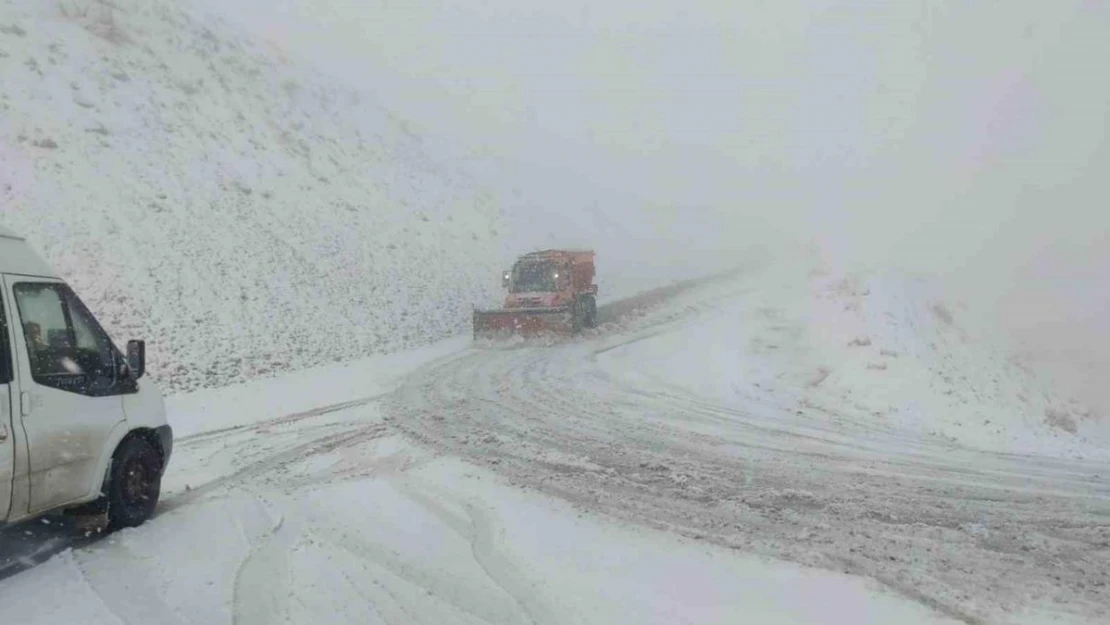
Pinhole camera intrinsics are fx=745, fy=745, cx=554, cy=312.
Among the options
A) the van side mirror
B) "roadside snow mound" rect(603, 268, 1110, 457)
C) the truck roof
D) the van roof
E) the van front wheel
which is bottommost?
"roadside snow mound" rect(603, 268, 1110, 457)

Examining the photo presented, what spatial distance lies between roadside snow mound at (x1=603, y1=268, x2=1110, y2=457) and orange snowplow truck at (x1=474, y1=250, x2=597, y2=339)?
244 cm

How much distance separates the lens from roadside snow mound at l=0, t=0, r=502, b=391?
15.4 meters

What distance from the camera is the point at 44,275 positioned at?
560 centimetres

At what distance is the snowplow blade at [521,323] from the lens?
19141mm

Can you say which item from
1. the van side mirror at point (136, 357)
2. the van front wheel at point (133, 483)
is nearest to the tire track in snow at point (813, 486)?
the van front wheel at point (133, 483)

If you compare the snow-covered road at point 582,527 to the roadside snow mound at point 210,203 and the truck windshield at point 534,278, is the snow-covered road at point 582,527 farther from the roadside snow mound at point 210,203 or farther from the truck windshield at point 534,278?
the truck windshield at point 534,278

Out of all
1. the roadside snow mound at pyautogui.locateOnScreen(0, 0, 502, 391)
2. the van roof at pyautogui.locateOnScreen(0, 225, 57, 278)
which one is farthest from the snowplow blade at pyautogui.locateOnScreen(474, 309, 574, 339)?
the van roof at pyautogui.locateOnScreen(0, 225, 57, 278)

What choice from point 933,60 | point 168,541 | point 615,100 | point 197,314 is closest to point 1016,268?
point 197,314

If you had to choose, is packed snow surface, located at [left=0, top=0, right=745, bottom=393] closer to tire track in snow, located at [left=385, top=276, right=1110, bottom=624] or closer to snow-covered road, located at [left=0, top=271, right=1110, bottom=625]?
snow-covered road, located at [left=0, top=271, right=1110, bottom=625]

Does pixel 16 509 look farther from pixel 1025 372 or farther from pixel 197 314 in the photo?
pixel 1025 372

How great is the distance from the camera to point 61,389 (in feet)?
17.6

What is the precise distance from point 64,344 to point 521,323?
1395 centimetres

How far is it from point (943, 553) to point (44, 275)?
6.98 metres

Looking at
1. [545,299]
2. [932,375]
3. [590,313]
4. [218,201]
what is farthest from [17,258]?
[590,313]
